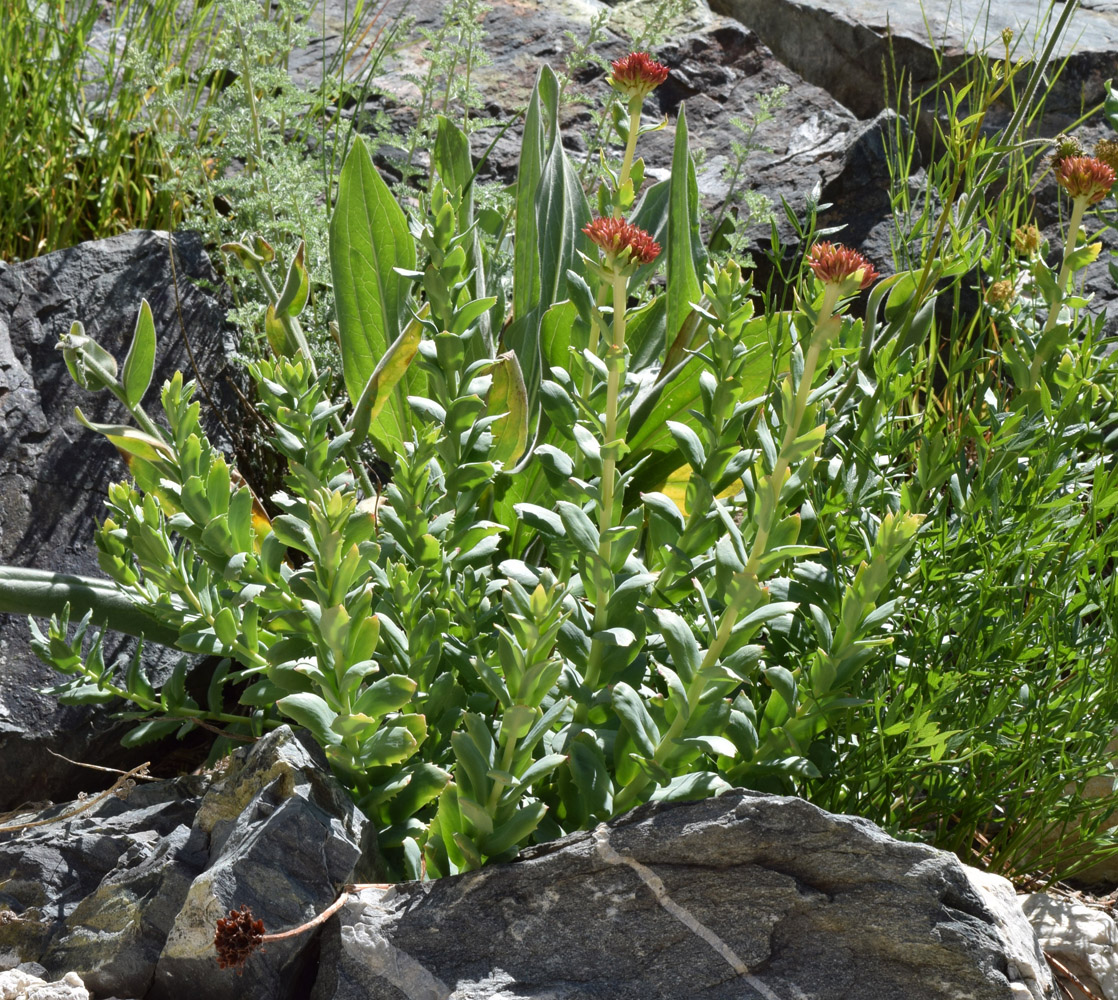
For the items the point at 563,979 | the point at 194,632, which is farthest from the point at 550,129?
the point at 563,979

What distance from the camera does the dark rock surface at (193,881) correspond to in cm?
113

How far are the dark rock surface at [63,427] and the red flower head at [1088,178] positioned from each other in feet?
5.25

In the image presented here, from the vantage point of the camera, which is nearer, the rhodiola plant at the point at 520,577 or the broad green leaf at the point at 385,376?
the rhodiola plant at the point at 520,577

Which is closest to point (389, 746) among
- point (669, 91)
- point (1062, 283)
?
point (1062, 283)

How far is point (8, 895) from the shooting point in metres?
1.37

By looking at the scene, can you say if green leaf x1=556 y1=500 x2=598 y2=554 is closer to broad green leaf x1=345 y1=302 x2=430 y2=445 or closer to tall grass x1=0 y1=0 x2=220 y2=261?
broad green leaf x1=345 y1=302 x2=430 y2=445

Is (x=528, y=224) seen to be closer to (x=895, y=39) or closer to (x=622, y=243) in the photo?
(x=622, y=243)

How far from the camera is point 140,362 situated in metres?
1.47

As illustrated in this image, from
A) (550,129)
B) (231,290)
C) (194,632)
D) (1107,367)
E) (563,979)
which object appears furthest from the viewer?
(231,290)

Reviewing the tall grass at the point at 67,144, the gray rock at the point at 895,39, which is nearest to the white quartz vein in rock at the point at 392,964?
the tall grass at the point at 67,144

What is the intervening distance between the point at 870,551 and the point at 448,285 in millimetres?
656

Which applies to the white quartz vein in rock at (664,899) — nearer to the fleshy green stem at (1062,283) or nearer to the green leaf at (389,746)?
the green leaf at (389,746)

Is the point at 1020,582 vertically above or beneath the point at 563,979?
above

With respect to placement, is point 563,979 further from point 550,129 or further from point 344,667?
point 550,129
